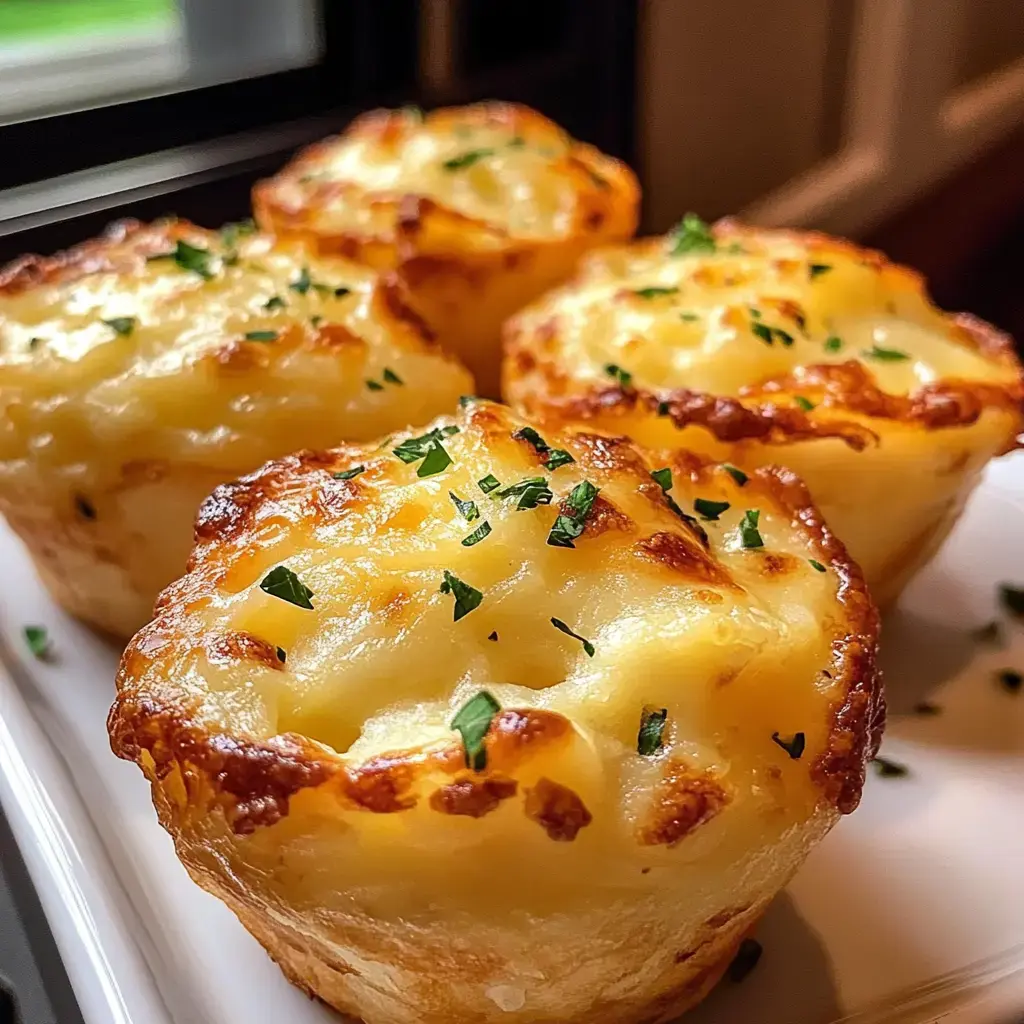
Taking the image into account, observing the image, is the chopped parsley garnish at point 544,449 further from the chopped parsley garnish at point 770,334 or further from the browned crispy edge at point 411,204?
the browned crispy edge at point 411,204

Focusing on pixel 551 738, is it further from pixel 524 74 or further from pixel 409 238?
pixel 524 74

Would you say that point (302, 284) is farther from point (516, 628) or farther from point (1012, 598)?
point (1012, 598)

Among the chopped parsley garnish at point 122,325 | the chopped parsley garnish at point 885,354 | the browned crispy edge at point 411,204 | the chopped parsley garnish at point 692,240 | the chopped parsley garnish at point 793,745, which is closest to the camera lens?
the chopped parsley garnish at point 793,745

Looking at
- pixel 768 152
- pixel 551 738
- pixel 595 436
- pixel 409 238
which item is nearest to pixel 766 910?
pixel 551 738

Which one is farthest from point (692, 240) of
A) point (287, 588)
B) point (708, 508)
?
point (287, 588)

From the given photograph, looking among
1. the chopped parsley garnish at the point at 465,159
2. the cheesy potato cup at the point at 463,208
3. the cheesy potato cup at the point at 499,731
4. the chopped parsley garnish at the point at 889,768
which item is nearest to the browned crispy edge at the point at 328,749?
the cheesy potato cup at the point at 499,731

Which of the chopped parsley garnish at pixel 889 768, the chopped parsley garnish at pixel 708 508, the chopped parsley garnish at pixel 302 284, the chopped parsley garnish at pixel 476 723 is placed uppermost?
the chopped parsley garnish at pixel 476 723
